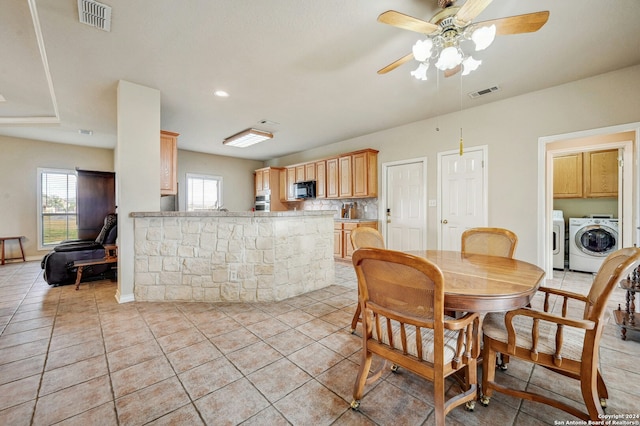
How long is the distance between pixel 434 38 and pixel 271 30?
4.41 ft

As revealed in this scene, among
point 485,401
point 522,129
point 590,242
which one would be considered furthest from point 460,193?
point 485,401

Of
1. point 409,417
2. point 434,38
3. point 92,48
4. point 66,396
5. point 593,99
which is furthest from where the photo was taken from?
point 593,99

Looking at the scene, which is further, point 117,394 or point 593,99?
point 593,99

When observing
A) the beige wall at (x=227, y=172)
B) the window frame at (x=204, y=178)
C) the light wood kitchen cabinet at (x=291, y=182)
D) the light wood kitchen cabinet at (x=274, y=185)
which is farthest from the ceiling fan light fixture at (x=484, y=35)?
the beige wall at (x=227, y=172)

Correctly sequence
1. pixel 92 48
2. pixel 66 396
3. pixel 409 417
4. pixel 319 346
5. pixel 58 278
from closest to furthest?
pixel 409 417 < pixel 66 396 < pixel 319 346 < pixel 92 48 < pixel 58 278

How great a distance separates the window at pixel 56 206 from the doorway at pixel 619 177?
9053 millimetres

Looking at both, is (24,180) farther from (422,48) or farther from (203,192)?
(422,48)

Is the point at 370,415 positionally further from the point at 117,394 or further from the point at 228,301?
the point at 228,301

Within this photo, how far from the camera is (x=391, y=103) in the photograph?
12.4 feet

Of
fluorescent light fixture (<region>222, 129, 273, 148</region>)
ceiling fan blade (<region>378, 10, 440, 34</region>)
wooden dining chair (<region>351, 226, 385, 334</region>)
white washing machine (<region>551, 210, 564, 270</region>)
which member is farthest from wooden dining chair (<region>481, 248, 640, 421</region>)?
fluorescent light fixture (<region>222, 129, 273, 148</region>)

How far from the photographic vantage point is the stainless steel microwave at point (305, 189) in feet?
20.6

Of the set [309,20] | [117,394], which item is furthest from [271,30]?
[117,394]

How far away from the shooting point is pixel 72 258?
3.74m

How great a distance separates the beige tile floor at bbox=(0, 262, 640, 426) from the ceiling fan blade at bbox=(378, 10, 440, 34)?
7.57ft
